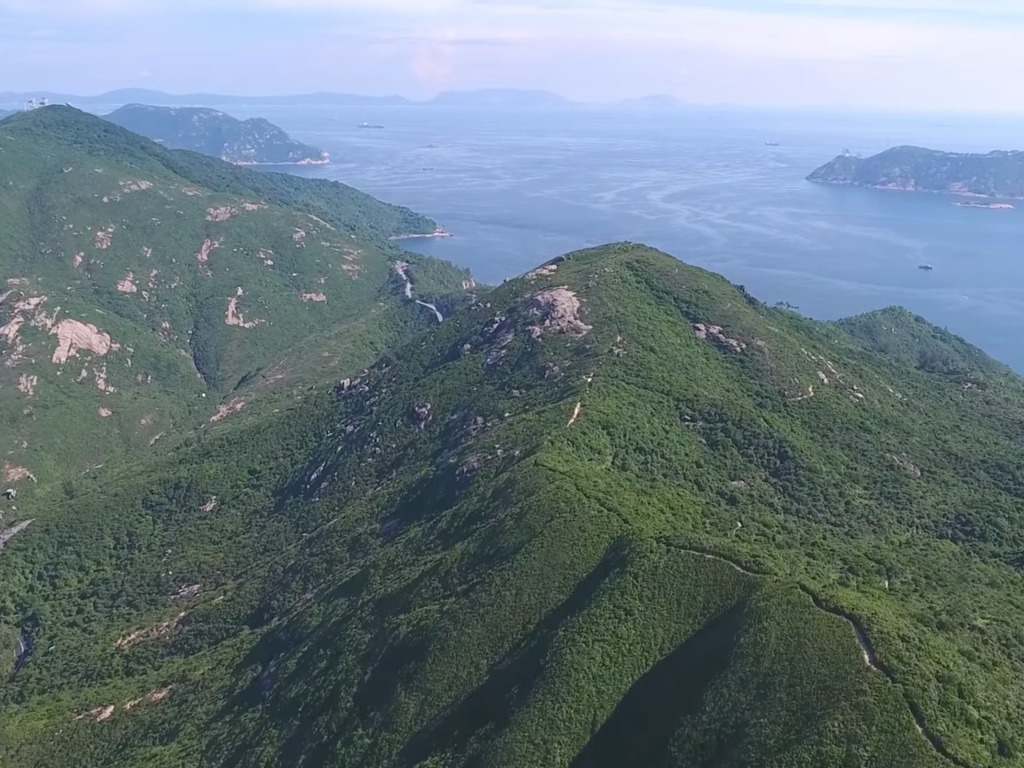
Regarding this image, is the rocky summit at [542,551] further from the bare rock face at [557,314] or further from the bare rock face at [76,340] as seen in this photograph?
the bare rock face at [76,340]

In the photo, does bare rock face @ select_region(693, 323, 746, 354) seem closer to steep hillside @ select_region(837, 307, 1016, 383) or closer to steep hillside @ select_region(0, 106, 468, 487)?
steep hillside @ select_region(837, 307, 1016, 383)

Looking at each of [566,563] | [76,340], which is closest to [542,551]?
[566,563]

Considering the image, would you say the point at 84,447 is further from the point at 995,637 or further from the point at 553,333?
the point at 995,637

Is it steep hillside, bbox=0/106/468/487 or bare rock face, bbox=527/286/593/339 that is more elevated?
bare rock face, bbox=527/286/593/339

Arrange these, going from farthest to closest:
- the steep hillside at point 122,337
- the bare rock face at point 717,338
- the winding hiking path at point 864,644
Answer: the steep hillside at point 122,337, the bare rock face at point 717,338, the winding hiking path at point 864,644

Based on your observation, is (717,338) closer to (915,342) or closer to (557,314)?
(557,314)

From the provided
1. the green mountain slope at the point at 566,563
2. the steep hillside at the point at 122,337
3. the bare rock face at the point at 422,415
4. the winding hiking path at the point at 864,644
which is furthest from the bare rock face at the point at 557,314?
the steep hillside at the point at 122,337

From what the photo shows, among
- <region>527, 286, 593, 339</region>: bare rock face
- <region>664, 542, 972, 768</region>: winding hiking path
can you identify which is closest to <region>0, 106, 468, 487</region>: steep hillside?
<region>527, 286, 593, 339</region>: bare rock face
